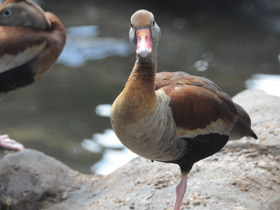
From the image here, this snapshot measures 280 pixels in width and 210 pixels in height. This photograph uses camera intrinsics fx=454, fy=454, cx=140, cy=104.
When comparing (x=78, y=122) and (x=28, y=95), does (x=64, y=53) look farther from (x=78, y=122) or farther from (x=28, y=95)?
(x=78, y=122)

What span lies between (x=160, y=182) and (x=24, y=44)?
139cm

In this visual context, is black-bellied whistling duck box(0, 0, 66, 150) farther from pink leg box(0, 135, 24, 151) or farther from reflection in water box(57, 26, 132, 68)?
reflection in water box(57, 26, 132, 68)

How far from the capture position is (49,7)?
7.48 meters

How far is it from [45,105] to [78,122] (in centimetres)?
51

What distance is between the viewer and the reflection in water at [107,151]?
380 centimetres

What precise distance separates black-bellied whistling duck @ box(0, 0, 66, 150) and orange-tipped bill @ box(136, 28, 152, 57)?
1.64m

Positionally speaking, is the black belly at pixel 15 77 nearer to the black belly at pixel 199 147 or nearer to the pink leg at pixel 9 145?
the pink leg at pixel 9 145

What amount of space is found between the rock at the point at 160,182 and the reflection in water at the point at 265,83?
1800 millimetres

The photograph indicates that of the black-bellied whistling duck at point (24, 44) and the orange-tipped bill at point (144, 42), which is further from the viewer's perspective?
the black-bellied whistling duck at point (24, 44)

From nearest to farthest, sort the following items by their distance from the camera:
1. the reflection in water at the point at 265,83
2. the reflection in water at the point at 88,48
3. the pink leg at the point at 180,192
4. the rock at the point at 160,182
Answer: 1. the pink leg at the point at 180,192
2. the rock at the point at 160,182
3. the reflection in water at the point at 265,83
4. the reflection in water at the point at 88,48

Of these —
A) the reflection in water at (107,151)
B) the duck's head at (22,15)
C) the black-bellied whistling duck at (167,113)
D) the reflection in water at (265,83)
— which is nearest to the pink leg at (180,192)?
the black-bellied whistling duck at (167,113)

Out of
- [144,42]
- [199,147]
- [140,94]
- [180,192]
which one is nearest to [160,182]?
[180,192]

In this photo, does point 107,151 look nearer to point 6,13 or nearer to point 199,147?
point 6,13

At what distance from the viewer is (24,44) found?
320 cm
